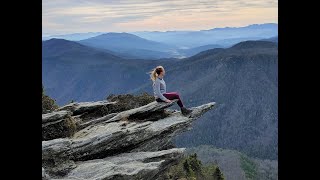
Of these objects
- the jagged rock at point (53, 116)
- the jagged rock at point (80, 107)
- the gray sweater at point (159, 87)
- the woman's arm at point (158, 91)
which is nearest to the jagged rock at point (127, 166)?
the jagged rock at point (53, 116)

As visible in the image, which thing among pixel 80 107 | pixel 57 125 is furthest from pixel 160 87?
pixel 80 107

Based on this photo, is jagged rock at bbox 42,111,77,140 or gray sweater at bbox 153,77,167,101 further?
gray sweater at bbox 153,77,167,101

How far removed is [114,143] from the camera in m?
21.0

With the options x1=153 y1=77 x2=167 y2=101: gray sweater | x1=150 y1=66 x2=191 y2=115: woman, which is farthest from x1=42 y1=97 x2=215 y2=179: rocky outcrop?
x1=153 y1=77 x2=167 y2=101: gray sweater

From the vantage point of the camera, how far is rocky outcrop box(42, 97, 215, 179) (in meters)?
17.7

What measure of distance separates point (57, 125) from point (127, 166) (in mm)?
3769

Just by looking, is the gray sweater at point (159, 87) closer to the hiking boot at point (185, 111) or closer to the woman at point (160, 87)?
the woman at point (160, 87)

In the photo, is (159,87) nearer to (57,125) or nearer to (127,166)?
(127,166)

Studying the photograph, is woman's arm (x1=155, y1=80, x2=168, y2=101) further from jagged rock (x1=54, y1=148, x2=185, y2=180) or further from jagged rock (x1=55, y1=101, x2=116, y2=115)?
jagged rock (x1=55, y1=101, x2=116, y2=115)

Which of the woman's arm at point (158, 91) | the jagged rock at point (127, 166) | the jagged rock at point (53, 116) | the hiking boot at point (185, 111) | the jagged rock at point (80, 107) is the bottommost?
the jagged rock at point (127, 166)

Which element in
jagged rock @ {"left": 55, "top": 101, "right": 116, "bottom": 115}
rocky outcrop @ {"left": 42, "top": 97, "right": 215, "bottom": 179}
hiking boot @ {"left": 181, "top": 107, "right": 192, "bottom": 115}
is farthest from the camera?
jagged rock @ {"left": 55, "top": 101, "right": 116, "bottom": 115}

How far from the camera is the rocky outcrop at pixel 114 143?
58.1 ft
